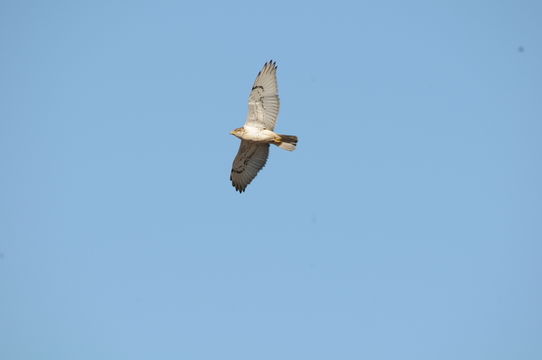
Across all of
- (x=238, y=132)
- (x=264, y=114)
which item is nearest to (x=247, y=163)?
(x=238, y=132)

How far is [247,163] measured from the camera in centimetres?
3338

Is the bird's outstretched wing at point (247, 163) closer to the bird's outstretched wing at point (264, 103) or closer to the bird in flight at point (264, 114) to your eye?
the bird in flight at point (264, 114)

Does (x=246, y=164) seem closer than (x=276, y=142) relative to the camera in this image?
No

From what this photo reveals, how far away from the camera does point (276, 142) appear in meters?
31.3

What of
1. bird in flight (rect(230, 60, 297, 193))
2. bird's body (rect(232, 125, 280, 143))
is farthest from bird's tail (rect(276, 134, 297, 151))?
bird's body (rect(232, 125, 280, 143))

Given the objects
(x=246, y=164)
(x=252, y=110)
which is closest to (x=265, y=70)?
(x=252, y=110)

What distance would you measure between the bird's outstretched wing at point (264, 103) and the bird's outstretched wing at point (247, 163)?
121 centimetres

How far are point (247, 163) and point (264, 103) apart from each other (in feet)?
9.81

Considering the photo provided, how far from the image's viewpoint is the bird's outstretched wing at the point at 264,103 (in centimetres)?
3122

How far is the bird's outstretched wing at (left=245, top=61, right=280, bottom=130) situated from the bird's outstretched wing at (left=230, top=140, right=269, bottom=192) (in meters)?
1.21

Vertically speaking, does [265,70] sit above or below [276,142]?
above

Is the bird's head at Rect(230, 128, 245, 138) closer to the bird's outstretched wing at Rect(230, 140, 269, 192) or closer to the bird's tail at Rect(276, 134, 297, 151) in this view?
the bird's outstretched wing at Rect(230, 140, 269, 192)

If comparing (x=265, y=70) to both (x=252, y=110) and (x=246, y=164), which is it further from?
(x=246, y=164)

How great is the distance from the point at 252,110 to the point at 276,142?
4.54 ft
